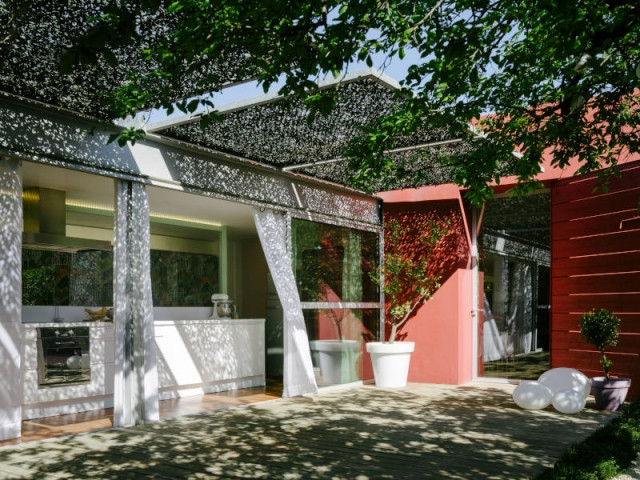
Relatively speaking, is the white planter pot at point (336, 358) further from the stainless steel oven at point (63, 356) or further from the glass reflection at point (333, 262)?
the stainless steel oven at point (63, 356)

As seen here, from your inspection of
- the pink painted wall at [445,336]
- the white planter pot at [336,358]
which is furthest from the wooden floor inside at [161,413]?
the pink painted wall at [445,336]

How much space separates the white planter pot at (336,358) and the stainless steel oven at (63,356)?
2677mm

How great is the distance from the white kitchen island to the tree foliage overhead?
10.3 ft

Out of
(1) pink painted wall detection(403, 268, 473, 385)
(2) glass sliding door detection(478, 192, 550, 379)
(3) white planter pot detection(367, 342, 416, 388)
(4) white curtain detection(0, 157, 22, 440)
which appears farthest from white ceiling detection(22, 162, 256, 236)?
(2) glass sliding door detection(478, 192, 550, 379)

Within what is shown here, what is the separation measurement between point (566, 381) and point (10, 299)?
17.0ft

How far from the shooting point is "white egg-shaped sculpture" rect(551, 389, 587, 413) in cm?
634

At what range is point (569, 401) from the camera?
634 centimetres

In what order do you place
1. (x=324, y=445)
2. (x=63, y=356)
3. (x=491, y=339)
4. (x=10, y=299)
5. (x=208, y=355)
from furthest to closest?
(x=491, y=339)
(x=208, y=355)
(x=63, y=356)
(x=10, y=299)
(x=324, y=445)

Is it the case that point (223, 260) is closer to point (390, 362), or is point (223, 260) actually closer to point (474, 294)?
point (390, 362)

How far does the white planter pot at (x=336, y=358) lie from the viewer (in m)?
8.30

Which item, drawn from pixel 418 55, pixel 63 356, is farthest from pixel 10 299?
pixel 418 55

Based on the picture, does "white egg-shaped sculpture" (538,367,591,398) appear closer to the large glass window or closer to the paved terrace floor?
the paved terrace floor

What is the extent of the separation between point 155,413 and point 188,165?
2.45 meters

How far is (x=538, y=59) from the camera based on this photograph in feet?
20.8
